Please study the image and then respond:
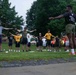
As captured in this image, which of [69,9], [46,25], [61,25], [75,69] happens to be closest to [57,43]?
[69,9]

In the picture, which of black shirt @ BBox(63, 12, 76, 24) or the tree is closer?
black shirt @ BBox(63, 12, 76, 24)

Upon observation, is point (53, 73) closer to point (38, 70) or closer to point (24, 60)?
point (38, 70)

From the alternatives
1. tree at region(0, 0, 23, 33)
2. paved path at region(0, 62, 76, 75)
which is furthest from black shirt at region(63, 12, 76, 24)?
tree at region(0, 0, 23, 33)

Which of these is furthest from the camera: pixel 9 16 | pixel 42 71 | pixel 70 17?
pixel 9 16

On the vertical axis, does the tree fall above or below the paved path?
above

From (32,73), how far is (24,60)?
216 centimetres

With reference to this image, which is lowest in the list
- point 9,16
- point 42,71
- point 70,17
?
point 42,71

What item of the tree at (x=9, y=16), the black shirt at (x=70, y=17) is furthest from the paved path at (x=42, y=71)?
the tree at (x=9, y=16)

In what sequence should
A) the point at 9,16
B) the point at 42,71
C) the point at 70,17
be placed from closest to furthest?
the point at 42,71
the point at 70,17
the point at 9,16

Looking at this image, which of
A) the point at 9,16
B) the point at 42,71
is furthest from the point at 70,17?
the point at 9,16

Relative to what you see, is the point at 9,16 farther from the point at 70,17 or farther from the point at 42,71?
the point at 42,71

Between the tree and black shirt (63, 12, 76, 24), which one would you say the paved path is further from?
the tree

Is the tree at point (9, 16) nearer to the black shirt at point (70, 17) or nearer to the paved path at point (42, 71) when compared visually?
the black shirt at point (70, 17)

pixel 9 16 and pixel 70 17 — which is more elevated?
pixel 9 16
